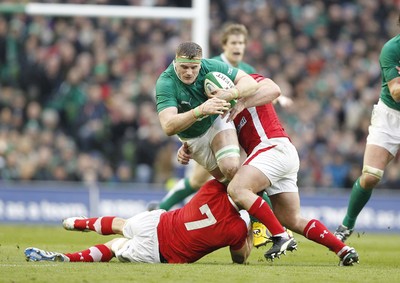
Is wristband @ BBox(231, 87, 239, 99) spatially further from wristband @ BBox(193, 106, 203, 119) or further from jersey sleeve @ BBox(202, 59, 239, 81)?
wristband @ BBox(193, 106, 203, 119)

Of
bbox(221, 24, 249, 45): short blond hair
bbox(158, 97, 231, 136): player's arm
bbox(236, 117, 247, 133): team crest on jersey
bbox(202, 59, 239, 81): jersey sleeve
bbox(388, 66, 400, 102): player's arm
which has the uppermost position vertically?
bbox(221, 24, 249, 45): short blond hair

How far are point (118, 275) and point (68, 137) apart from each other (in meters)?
11.1

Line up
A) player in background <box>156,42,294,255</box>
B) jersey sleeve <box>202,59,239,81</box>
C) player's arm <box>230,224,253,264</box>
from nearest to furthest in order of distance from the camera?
player in background <box>156,42,294,255</box>
player's arm <box>230,224,253,264</box>
jersey sleeve <box>202,59,239,81</box>

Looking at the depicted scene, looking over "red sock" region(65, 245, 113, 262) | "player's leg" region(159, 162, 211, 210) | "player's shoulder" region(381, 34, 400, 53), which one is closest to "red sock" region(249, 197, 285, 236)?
"red sock" region(65, 245, 113, 262)

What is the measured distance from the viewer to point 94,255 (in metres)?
8.91

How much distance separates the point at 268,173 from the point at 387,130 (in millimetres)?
1970

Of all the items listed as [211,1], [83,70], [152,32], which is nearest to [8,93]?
[83,70]

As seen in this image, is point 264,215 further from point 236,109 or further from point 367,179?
point 367,179

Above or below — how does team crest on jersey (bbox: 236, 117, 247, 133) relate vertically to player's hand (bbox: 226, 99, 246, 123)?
below

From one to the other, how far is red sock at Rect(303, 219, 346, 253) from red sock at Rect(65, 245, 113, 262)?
6.10ft

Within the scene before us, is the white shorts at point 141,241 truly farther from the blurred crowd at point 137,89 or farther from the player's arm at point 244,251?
the blurred crowd at point 137,89

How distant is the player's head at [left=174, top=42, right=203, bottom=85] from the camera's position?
895 cm

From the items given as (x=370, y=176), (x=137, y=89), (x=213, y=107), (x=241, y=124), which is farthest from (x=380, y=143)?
(x=137, y=89)

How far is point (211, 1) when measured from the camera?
21.7m
